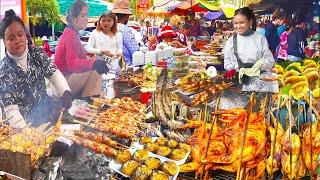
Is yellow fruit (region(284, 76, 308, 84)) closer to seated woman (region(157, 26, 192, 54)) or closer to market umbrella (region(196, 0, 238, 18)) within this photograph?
market umbrella (region(196, 0, 238, 18))

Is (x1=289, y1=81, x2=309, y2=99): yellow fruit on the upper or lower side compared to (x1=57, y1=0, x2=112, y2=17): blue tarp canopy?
lower

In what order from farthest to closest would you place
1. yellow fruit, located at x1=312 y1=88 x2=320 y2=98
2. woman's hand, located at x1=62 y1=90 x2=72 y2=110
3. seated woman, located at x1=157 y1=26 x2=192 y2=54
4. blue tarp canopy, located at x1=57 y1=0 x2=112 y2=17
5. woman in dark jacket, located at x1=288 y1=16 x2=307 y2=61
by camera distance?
1. woman's hand, located at x1=62 y1=90 x2=72 y2=110
2. blue tarp canopy, located at x1=57 y1=0 x2=112 y2=17
3. seated woman, located at x1=157 y1=26 x2=192 y2=54
4. yellow fruit, located at x1=312 y1=88 x2=320 y2=98
5. woman in dark jacket, located at x1=288 y1=16 x2=307 y2=61

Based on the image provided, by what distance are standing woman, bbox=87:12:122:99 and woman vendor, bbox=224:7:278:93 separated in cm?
86

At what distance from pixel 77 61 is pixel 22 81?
0.57 m

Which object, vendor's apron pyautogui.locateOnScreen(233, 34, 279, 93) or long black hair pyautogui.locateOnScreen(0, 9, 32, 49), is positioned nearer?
vendor's apron pyautogui.locateOnScreen(233, 34, 279, 93)

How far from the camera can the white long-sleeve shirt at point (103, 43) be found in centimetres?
363

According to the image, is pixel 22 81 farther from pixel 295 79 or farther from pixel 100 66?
pixel 295 79

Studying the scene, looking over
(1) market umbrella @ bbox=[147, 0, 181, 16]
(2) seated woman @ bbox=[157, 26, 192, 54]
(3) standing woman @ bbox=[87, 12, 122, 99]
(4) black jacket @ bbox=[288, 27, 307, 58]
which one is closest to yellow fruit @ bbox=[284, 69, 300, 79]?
(4) black jacket @ bbox=[288, 27, 307, 58]

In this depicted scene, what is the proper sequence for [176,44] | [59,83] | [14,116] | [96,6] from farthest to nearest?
1. [14,116]
2. [59,83]
3. [96,6]
4. [176,44]

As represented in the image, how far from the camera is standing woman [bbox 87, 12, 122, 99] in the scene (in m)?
3.60

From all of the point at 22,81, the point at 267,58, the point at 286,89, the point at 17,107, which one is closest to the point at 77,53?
the point at 22,81

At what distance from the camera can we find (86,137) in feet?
12.6

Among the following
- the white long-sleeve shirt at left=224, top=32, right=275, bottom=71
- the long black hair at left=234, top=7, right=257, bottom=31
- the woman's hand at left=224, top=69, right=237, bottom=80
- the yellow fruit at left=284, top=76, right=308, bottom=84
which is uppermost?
the long black hair at left=234, top=7, right=257, bottom=31

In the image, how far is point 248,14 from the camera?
3.18 metres
